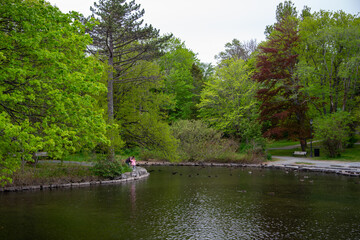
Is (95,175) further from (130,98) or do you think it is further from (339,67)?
(339,67)

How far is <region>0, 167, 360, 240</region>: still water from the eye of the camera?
9.71m

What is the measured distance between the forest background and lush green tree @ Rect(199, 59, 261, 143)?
172 millimetres

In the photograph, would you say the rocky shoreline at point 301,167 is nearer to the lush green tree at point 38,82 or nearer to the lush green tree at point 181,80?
the lush green tree at point 181,80

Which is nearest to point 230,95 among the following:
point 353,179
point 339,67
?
point 339,67

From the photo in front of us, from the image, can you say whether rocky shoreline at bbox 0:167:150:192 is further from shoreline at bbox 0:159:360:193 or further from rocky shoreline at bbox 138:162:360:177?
rocky shoreline at bbox 138:162:360:177

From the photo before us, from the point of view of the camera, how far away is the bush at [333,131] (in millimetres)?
30250

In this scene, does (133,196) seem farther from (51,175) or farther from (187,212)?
(51,175)

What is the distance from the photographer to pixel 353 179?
21.0m

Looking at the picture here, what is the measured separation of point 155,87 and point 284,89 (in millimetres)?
16349

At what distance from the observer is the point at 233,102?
40.1 m

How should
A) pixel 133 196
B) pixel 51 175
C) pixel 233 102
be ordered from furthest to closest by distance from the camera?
1. pixel 233 102
2. pixel 51 175
3. pixel 133 196

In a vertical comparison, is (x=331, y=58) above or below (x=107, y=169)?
above

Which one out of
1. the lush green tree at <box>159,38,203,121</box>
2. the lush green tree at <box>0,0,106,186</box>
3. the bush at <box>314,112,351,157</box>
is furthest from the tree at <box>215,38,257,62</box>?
the lush green tree at <box>0,0,106,186</box>

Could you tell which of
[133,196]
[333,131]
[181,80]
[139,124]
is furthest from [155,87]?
[133,196]
